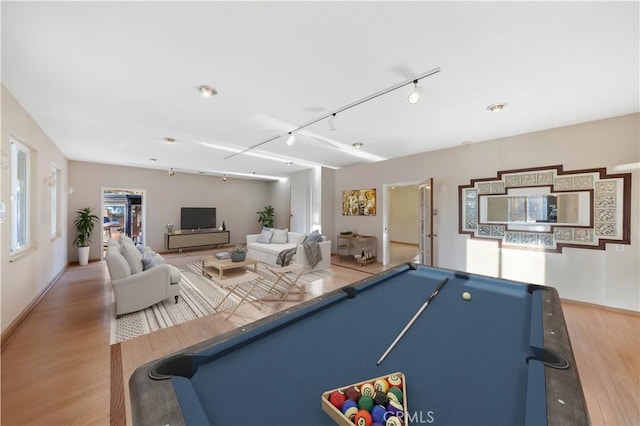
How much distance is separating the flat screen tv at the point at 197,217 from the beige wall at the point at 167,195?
0.17 meters

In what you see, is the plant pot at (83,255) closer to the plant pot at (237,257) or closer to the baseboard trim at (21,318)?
the baseboard trim at (21,318)

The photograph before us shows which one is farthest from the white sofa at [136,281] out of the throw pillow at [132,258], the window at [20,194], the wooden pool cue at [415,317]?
the wooden pool cue at [415,317]

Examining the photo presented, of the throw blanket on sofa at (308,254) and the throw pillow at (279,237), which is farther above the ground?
the throw pillow at (279,237)

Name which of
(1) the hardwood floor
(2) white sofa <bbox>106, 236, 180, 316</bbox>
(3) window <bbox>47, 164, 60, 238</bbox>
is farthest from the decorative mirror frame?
(3) window <bbox>47, 164, 60, 238</bbox>

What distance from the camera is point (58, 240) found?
4.66 metres

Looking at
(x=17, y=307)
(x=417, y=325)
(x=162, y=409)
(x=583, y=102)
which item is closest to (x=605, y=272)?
(x=583, y=102)

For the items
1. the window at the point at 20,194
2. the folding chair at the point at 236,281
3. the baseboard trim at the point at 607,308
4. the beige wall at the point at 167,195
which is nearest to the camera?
the window at the point at 20,194

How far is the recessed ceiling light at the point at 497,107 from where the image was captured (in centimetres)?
271

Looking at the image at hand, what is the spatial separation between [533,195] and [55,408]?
5.82m

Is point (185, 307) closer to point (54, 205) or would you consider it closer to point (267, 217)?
point (54, 205)

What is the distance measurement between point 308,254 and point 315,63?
373cm

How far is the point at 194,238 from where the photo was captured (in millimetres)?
7543

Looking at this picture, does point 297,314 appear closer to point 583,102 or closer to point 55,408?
point 55,408

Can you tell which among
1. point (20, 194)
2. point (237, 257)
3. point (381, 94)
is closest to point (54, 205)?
point (20, 194)
